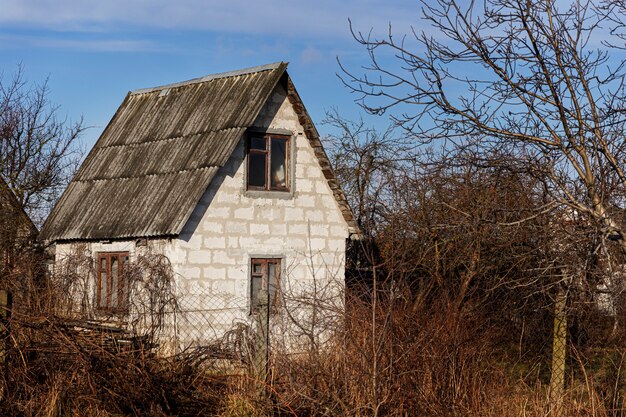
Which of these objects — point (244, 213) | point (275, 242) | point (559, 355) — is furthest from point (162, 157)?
point (559, 355)

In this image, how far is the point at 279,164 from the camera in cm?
1780

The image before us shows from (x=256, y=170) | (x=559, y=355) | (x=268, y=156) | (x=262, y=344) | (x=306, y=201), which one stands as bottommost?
(x=559, y=355)

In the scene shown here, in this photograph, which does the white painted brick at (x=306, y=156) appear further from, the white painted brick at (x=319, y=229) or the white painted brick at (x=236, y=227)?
the white painted brick at (x=236, y=227)

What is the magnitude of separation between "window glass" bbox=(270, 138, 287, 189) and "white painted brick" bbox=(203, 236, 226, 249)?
164cm

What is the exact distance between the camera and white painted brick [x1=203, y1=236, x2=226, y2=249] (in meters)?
16.5

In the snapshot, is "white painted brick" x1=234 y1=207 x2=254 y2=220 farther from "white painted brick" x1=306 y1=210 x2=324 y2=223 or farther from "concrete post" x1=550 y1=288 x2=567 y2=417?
"concrete post" x1=550 y1=288 x2=567 y2=417

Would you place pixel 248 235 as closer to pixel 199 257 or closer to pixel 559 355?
pixel 199 257

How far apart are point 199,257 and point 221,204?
3.62ft

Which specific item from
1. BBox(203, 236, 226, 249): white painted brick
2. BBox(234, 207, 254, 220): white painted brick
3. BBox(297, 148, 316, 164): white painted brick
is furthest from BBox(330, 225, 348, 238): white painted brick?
BBox(203, 236, 226, 249): white painted brick

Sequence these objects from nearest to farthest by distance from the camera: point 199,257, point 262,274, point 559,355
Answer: point 559,355 < point 199,257 < point 262,274

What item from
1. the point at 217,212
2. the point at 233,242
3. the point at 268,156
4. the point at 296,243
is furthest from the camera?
the point at 296,243

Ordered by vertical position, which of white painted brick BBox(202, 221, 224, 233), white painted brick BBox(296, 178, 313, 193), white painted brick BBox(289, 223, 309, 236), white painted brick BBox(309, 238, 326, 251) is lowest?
white painted brick BBox(309, 238, 326, 251)

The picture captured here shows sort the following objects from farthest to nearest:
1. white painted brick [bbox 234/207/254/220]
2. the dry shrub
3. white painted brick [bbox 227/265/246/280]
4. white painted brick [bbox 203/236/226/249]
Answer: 1. white painted brick [bbox 234/207/254/220]
2. white painted brick [bbox 227/265/246/280]
3. white painted brick [bbox 203/236/226/249]
4. the dry shrub

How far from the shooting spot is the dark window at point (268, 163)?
56.9 ft
